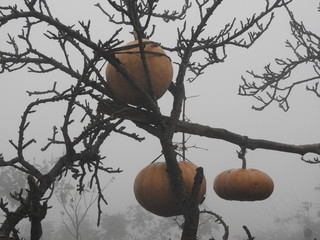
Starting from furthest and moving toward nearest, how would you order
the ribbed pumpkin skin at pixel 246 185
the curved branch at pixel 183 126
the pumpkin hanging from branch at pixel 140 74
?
1. the ribbed pumpkin skin at pixel 246 185
2. the pumpkin hanging from branch at pixel 140 74
3. the curved branch at pixel 183 126

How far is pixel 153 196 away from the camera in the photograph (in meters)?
1.66

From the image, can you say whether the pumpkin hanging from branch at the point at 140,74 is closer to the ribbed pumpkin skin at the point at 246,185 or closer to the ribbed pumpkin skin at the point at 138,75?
the ribbed pumpkin skin at the point at 138,75

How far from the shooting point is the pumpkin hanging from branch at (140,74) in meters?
1.63

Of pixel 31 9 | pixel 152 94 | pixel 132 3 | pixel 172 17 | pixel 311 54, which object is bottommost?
pixel 152 94

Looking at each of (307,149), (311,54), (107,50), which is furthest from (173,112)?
(311,54)

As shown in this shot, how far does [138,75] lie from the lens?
1.64 metres

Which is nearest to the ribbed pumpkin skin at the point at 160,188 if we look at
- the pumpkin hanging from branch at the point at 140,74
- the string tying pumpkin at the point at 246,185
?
the pumpkin hanging from branch at the point at 140,74

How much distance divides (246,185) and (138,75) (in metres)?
1.39

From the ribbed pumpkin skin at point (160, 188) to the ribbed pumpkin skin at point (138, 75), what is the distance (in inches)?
16.4

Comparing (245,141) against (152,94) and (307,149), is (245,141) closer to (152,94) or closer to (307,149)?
(307,149)

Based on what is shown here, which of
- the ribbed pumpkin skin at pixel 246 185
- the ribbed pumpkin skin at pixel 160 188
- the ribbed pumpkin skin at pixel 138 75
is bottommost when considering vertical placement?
the ribbed pumpkin skin at pixel 160 188

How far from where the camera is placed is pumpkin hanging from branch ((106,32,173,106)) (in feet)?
5.35

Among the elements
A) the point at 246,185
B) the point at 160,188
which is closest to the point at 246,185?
the point at 246,185

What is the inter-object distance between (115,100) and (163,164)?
0.47m
